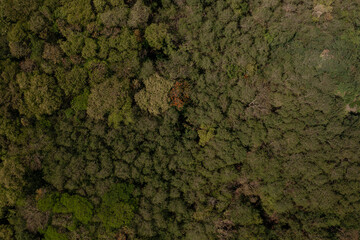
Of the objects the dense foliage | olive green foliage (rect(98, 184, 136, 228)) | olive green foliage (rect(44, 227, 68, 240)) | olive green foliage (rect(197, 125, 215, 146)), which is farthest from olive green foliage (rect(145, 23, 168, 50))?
olive green foliage (rect(44, 227, 68, 240))

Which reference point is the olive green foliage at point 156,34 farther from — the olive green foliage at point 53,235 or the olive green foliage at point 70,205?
the olive green foliage at point 53,235

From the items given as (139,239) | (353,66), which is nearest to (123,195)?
(139,239)

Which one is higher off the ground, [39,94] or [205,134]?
[205,134]

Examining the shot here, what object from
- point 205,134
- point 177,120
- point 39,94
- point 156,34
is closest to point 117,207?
point 177,120

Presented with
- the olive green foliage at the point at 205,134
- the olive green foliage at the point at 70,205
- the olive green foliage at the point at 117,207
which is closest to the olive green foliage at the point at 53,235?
the olive green foliage at the point at 70,205

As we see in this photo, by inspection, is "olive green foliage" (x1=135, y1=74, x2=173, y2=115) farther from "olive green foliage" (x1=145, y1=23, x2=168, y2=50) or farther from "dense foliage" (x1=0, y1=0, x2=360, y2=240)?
"olive green foliage" (x1=145, y1=23, x2=168, y2=50)

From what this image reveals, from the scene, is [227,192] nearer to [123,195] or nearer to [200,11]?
[123,195]

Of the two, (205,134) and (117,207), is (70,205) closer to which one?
(117,207)

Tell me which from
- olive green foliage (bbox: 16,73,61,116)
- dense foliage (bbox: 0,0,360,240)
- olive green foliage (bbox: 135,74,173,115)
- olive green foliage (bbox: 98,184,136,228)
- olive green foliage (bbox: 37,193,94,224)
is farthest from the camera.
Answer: olive green foliage (bbox: 135,74,173,115)
